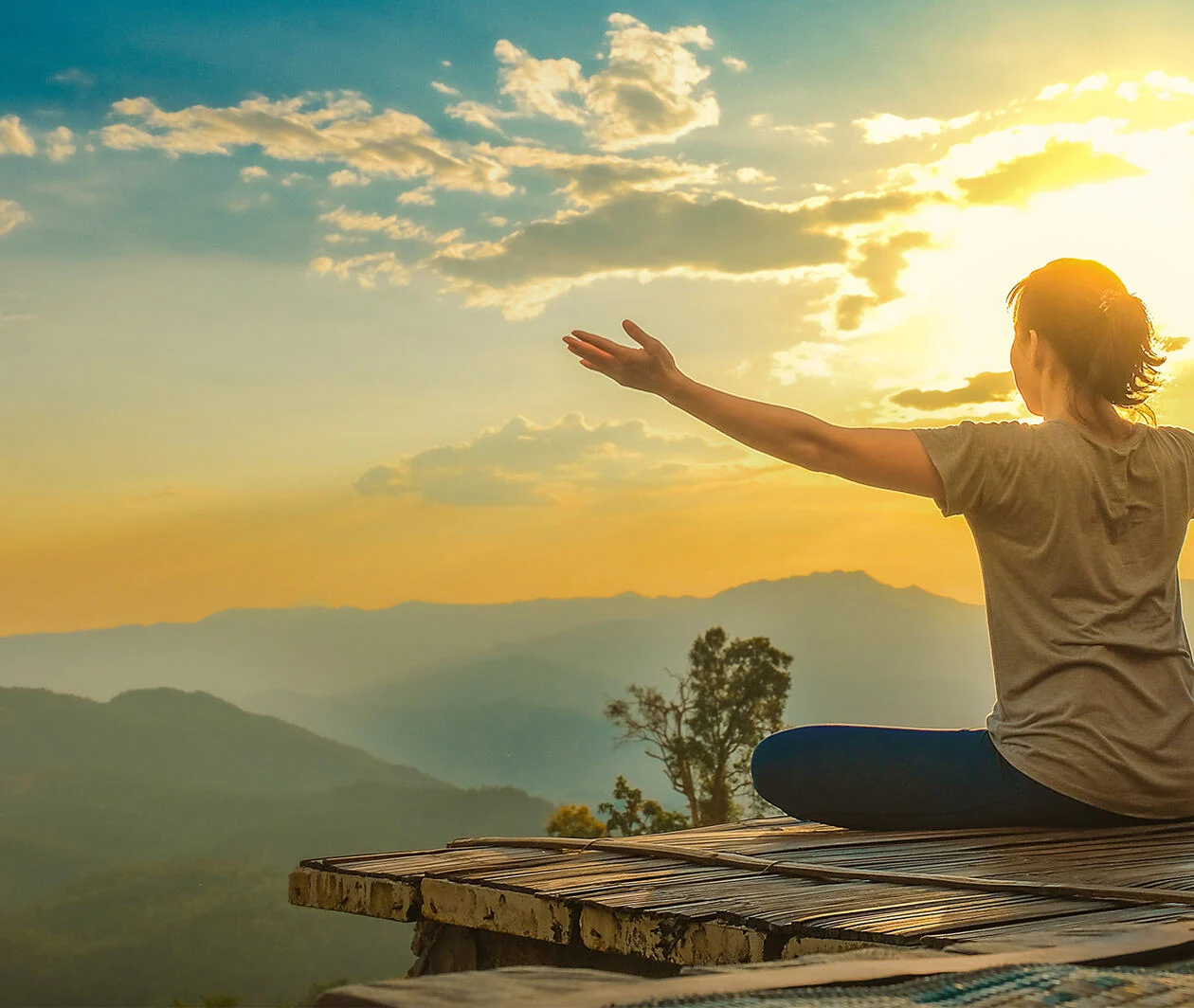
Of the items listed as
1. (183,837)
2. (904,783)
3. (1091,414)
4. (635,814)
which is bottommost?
(183,837)

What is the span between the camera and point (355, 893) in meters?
2.55

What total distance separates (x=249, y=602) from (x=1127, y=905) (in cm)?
15868

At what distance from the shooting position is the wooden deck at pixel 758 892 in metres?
1.74

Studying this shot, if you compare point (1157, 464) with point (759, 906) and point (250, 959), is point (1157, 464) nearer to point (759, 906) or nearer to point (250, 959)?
point (759, 906)

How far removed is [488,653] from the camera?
12962 centimetres

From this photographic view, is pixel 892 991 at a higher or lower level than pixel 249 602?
lower

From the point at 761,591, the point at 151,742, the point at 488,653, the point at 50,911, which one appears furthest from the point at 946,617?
the point at 50,911

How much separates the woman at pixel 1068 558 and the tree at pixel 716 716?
67.5 ft

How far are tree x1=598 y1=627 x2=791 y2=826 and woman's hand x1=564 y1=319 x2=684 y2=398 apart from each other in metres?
21.0

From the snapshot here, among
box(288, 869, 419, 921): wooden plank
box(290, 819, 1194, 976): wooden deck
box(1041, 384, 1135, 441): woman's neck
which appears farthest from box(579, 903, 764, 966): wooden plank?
box(1041, 384, 1135, 441): woman's neck

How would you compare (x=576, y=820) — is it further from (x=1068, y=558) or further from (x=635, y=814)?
(x=1068, y=558)

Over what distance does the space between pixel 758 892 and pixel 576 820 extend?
61.6 feet

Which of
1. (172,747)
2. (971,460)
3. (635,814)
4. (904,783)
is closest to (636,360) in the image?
(971,460)

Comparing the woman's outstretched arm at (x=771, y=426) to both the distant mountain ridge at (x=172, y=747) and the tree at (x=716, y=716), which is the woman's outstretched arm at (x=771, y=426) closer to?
the tree at (x=716, y=716)
